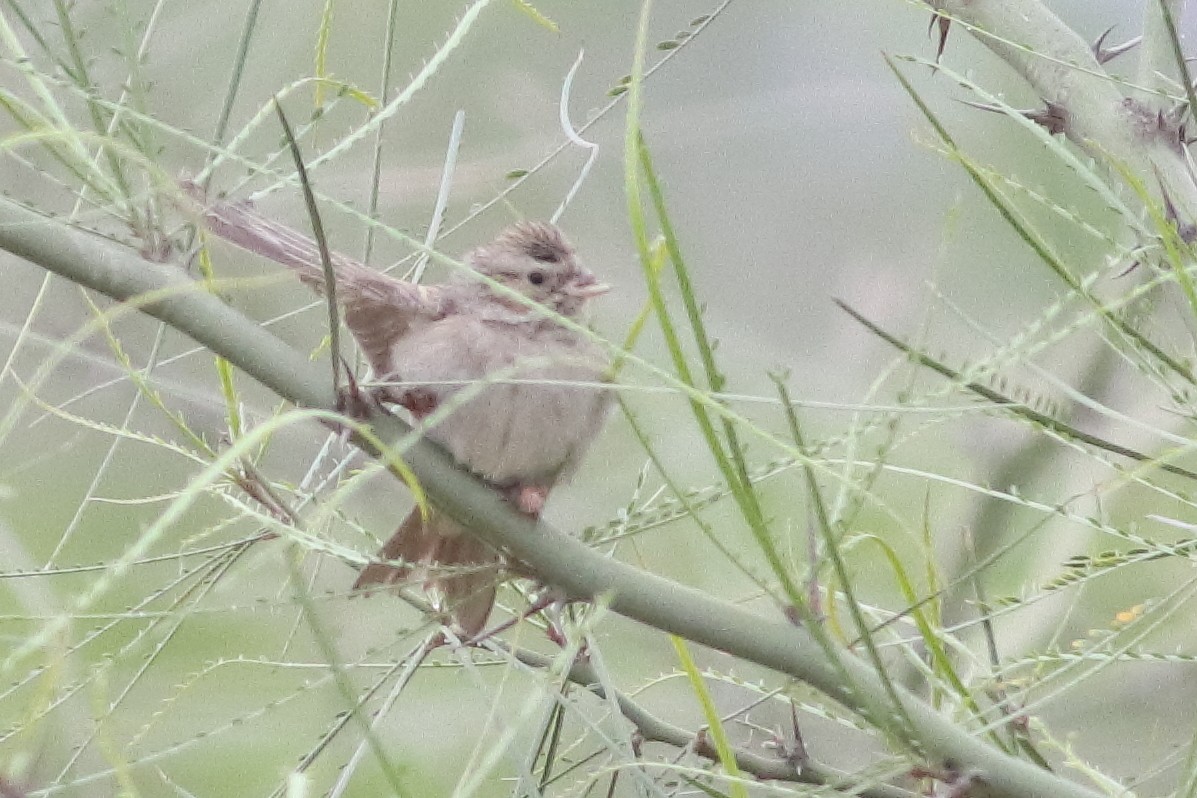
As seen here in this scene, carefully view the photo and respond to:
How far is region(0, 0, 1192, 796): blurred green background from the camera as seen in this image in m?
1.84

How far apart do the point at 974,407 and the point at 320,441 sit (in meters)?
1.08

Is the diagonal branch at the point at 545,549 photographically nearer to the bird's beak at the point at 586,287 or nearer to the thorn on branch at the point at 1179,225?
the thorn on branch at the point at 1179,225

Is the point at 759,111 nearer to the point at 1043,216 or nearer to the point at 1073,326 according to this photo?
the point at 1043,216

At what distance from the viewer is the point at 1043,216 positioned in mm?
2006

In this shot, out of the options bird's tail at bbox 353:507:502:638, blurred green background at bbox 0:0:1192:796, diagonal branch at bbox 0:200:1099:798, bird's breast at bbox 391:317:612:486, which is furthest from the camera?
blurred green background at bbox 0:0:1192:796

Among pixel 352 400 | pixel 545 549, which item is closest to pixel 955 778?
Answer: pixel 545 549

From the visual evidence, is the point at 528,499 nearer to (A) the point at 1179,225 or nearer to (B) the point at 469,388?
(B) the point at 469,388

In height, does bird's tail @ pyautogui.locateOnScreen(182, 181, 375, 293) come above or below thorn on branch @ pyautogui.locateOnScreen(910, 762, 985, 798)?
above

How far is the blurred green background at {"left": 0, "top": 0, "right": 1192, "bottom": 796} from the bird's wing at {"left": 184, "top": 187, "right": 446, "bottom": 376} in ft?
1.50

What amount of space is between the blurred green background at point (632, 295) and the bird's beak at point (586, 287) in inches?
8.2

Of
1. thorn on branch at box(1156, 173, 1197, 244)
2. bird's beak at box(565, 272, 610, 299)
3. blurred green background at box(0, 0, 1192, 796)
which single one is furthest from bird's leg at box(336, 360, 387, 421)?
blurred green background at box(0, 0, 1192, 796)

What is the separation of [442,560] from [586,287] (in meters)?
0.39

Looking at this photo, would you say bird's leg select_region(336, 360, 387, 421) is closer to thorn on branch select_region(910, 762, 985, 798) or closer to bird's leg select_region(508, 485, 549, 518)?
bird's leg select_region(508, 485, 549, 518)

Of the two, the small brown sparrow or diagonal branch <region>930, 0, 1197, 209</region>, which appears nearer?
diagonal branch <region>930, 0, 1197, 209</region>
